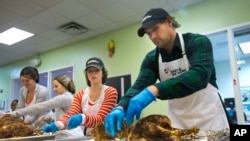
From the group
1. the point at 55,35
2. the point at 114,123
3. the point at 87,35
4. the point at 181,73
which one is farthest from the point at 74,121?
the point at 55,35

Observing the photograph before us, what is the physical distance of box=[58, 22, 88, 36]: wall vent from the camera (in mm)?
3592

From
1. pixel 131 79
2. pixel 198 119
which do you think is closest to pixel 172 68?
pixel 198 119

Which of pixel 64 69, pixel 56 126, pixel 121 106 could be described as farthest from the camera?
pixel 64 69

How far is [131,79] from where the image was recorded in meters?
3.47

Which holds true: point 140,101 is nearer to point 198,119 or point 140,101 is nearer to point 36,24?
point 198,119

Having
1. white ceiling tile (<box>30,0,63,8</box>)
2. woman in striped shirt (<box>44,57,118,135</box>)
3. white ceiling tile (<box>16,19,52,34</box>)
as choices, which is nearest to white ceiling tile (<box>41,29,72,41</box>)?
white ceiling tile (<box>16,19,52,34</box>)

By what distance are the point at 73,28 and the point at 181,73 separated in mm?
2991

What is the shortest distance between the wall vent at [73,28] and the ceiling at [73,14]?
8 centimetres

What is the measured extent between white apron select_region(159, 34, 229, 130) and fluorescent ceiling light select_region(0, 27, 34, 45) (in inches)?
135

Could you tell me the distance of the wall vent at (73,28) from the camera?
141 inches

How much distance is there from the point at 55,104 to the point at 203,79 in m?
1.15

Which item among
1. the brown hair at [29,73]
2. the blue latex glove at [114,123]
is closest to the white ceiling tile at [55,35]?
the brown hair at [29,73]

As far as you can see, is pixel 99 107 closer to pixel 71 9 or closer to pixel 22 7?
pixel 71 9

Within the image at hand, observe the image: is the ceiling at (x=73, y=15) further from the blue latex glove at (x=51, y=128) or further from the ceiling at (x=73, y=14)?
the blue latex glove at (x=51, y=128)
